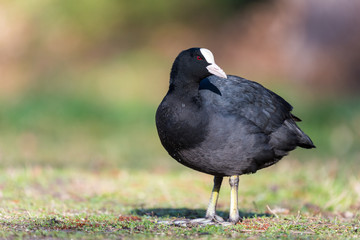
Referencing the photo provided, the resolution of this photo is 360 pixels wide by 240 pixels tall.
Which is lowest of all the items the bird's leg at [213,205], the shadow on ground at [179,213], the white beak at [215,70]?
the shadow on ground at [179,213]

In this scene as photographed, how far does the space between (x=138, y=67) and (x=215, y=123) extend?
547 inches

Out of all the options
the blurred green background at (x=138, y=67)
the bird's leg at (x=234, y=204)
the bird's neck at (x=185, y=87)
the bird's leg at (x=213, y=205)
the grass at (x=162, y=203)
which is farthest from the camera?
the blurred green background at (x=138, y=67)

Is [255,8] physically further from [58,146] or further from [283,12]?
[58,146]

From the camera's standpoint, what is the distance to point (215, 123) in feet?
15.7

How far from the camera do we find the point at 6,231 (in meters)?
4.38

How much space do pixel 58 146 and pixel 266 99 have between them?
607cm

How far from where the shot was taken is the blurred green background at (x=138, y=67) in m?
10.7

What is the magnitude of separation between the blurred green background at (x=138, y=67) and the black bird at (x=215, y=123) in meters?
3.97

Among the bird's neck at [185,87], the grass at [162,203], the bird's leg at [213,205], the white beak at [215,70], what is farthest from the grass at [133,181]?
the white beak at [215,70]

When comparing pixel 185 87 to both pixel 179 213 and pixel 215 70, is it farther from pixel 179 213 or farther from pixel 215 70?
pixel 179 213

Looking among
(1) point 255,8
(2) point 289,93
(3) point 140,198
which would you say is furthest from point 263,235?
(1) point 255,8

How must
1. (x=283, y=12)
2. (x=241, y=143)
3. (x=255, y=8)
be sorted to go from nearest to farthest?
(x=241, y=143) < (x=283, y=12) < (x=255, y=8)

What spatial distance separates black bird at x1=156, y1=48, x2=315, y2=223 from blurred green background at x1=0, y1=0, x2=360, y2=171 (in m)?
3.97

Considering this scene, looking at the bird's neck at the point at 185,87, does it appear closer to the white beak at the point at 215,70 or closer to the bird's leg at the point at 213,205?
the white beak at the point at 215,70
